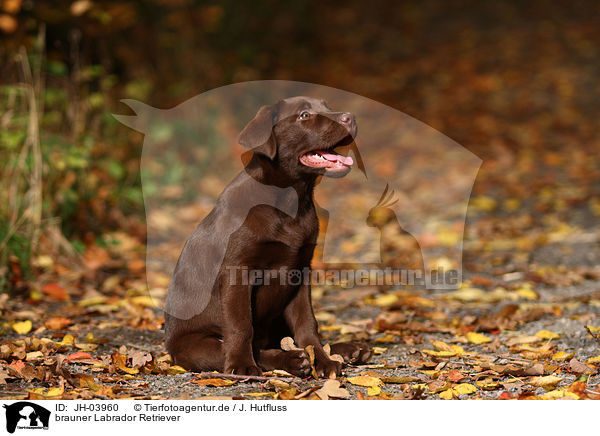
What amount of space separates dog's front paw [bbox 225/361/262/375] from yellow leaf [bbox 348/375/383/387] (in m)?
0.45

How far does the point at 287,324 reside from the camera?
12.1 feet

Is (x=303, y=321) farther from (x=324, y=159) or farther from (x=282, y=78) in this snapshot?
(x=282, y=78)

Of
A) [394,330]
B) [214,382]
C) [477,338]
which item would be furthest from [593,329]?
[214,382]

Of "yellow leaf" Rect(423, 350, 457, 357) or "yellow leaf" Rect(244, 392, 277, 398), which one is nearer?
"yellow leaf" Rect(244, 392, 277, 398)

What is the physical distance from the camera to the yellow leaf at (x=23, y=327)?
4.30 m

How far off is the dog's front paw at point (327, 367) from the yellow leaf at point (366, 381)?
0.09 metres

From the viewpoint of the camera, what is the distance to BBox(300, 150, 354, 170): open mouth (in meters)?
3.33

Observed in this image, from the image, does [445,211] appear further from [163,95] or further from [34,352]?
[34,352]

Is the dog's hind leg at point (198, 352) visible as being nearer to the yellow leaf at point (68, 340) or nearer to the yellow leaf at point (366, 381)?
the yellow leaf at point (366, 381)

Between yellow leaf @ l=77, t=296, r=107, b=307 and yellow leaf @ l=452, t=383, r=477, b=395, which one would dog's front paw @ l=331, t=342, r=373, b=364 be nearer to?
yellow leaf @ l=452, t=383, r=477, b=395

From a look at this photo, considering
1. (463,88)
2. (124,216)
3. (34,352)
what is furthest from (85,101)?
(463,88)

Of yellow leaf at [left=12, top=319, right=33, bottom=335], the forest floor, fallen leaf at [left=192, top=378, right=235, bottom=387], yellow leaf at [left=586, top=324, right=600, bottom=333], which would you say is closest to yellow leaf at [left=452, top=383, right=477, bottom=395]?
the forest floor

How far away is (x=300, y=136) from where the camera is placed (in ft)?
11.1

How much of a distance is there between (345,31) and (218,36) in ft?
23.4
